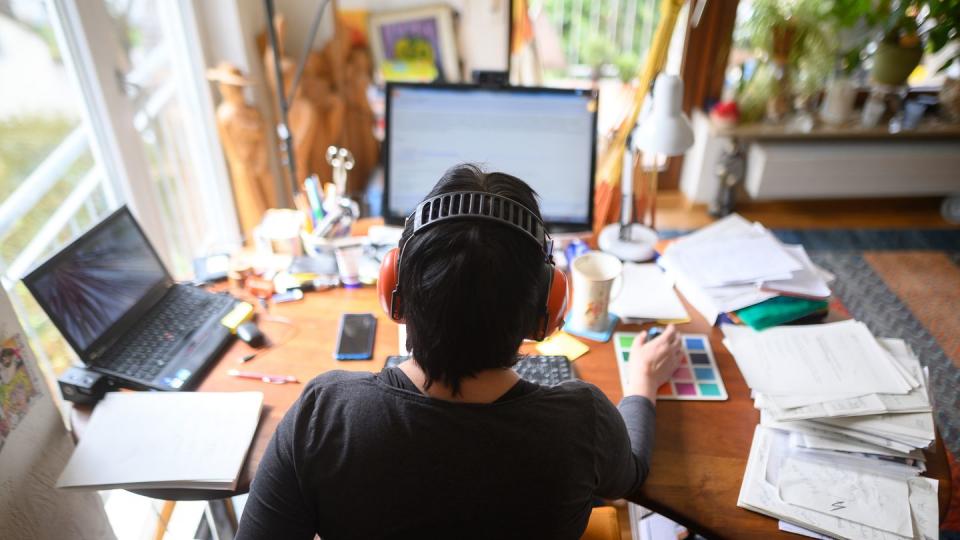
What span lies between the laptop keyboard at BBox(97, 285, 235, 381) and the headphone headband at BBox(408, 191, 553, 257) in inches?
29.4

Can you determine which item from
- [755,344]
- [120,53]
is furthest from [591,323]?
[120,53]

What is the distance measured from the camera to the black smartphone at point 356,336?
1.25 m

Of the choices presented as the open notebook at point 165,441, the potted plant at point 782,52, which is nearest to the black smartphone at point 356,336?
the open notebook at point 165,441

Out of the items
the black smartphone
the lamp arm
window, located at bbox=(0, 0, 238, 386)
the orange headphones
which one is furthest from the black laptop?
the lamp arm

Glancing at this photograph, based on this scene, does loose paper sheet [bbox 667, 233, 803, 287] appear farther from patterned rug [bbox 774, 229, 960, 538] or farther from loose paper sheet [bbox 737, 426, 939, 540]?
patterned rug [bbox 774, 229, 960, 538]

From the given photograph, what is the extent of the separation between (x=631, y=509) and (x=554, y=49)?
3.03 meters

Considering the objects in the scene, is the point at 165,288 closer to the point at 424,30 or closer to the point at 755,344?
the point at 755,344

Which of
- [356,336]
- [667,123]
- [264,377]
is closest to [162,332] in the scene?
[264,377]

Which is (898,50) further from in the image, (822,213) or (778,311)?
(778,311)

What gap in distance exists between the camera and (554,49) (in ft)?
12.5

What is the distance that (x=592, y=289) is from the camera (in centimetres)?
126

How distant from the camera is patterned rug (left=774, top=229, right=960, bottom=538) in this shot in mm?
2324

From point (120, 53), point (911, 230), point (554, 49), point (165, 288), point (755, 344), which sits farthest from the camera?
point (554, 49)

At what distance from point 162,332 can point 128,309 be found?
0.08m
